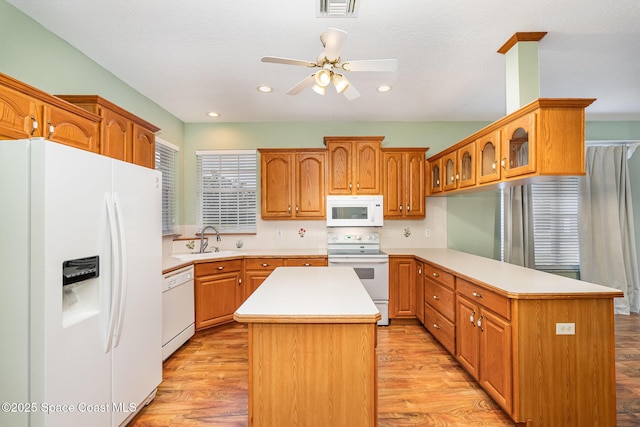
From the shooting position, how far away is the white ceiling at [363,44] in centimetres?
188

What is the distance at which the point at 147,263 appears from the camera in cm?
199

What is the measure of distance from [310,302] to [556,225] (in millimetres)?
4274

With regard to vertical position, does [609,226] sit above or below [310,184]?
below

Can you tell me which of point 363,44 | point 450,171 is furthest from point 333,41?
point 450,171

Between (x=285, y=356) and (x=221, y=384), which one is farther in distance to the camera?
(x=221, y=384)

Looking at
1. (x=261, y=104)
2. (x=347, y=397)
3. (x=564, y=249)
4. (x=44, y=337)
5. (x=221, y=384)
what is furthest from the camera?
(x=564, y=249)

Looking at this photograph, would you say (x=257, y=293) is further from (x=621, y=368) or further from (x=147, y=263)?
(x=621, y=368)

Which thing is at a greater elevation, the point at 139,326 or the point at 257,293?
the point at 257,293

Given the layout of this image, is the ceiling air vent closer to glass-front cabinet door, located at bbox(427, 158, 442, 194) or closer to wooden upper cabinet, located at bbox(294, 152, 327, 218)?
wooden upper cabinet, located at bbox(294, 152, 327, 218)

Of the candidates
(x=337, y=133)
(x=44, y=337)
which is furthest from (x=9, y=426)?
(x=337, y=133)

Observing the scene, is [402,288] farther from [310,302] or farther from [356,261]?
[310,302]

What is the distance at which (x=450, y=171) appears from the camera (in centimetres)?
343

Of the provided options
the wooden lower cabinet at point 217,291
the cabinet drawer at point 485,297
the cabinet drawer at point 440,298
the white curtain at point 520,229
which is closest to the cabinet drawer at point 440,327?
the cabinet drawer at point 440,298

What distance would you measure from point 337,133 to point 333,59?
93.5 inches
